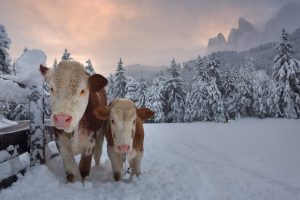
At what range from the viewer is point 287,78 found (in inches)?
1494

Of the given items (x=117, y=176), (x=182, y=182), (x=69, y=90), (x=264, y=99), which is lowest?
(x=182, y=182)

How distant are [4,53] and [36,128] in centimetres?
2099

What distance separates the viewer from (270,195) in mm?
5508

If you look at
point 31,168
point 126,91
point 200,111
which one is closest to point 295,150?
point 31,168

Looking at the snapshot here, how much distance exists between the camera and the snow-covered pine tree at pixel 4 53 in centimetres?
2341

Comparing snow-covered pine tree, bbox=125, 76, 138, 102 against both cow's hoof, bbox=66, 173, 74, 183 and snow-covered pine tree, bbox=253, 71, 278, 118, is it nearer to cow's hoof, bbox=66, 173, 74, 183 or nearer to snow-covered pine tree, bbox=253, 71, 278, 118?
snow-covered pine tree, bbox=253, 71, 278, 118

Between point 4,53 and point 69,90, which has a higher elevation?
point 4,53

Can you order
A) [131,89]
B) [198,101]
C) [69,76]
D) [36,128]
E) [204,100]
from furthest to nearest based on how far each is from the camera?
[131,89]
[198,101]
[204,100]
[36,128]
[69,76]

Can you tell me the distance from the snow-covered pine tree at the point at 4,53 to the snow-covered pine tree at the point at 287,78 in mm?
30764

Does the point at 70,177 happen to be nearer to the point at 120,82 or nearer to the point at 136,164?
the point at 136,164

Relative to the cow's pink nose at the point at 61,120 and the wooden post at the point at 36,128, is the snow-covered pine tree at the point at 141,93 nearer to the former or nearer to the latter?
Answer: the wooden post at the point at 36,128

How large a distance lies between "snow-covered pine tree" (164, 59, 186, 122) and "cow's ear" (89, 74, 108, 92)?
1532 inches

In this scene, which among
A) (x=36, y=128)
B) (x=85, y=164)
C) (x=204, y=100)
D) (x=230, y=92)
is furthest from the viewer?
(x=230, y=92)

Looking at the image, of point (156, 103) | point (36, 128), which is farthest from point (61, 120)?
point (156, 103)
